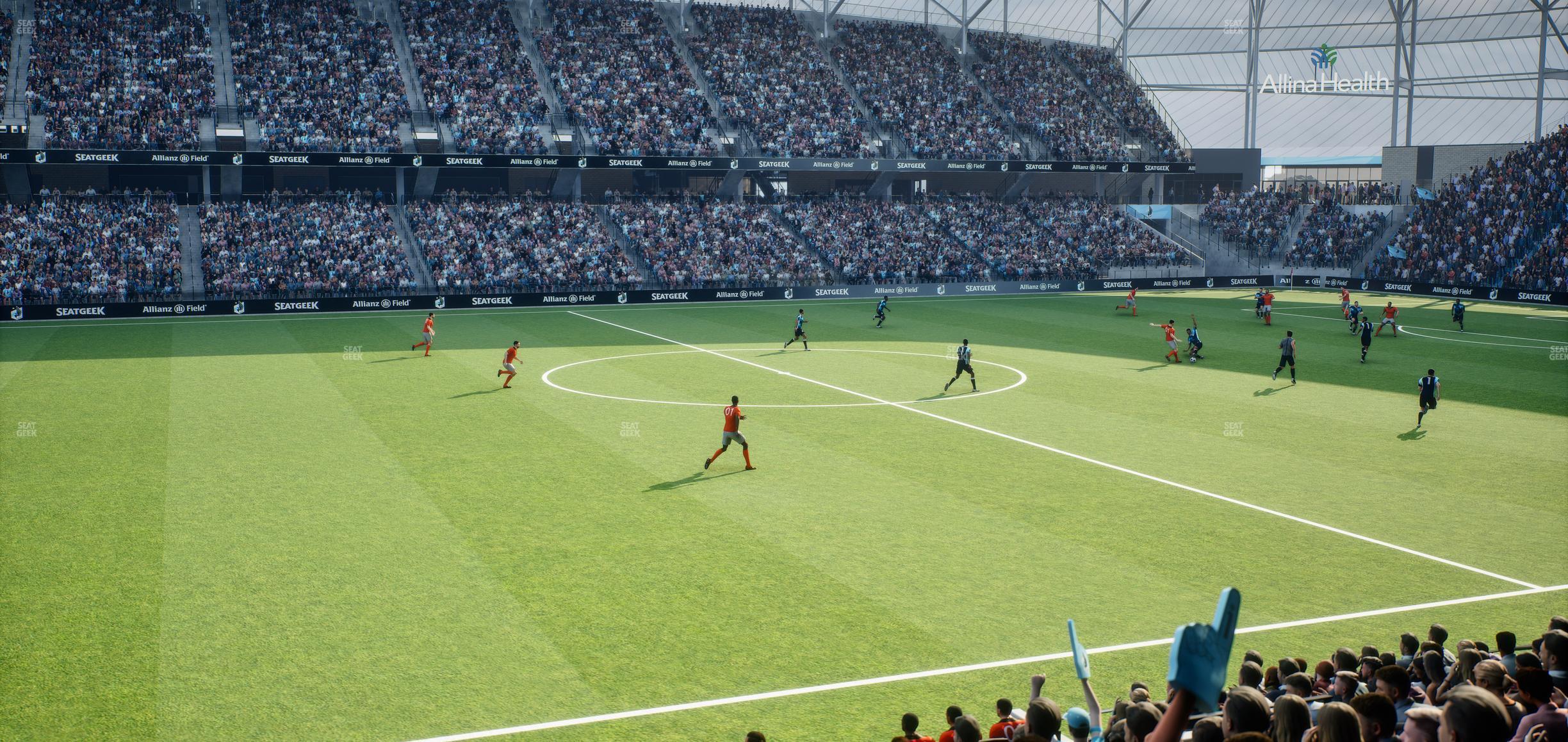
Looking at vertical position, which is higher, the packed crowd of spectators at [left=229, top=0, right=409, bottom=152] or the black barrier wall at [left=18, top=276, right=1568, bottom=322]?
the packed crowd of spectators at [left=229, top=0, right=409, bottom=152]

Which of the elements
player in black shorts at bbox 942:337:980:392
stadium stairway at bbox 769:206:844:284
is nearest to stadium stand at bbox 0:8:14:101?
stadium stairway at bbox 769:206:844:284

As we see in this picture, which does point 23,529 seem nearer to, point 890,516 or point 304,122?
point 890,516

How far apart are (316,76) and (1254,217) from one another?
54127 millimetres

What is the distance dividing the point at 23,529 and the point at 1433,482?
2243cm

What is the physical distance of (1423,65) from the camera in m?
82.9

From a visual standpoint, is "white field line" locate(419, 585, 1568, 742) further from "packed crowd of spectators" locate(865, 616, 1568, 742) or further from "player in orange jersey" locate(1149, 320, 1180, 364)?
"player in orange jersey" locate(1149, 320, 1180, 364)

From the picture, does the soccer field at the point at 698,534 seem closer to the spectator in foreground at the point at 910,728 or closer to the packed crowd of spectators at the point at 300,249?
the spectator in foreground at the point at 910,728

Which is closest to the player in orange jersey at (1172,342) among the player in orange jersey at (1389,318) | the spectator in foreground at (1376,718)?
the player in orange jersey at (1389,318)

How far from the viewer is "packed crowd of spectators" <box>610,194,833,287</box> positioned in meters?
58.2

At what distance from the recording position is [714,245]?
2376 inches

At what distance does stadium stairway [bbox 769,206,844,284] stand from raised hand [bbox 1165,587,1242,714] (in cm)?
5753

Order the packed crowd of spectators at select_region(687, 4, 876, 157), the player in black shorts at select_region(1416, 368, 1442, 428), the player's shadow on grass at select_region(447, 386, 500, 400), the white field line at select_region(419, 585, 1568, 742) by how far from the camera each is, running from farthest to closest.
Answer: the packed crowd of spectators at select_region(687, 4, 876, 157) < the player's shadow on grass at select_region(447, 386, 500, 400) < the player in black shorts at select_region(1416, 368, 1442, 428) < the white field line at select_region(419, 585, 1568, 742)

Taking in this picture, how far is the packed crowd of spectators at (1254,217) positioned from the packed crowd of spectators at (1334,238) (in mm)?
1383

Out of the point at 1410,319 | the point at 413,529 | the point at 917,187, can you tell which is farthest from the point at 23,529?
the point at 917,187
